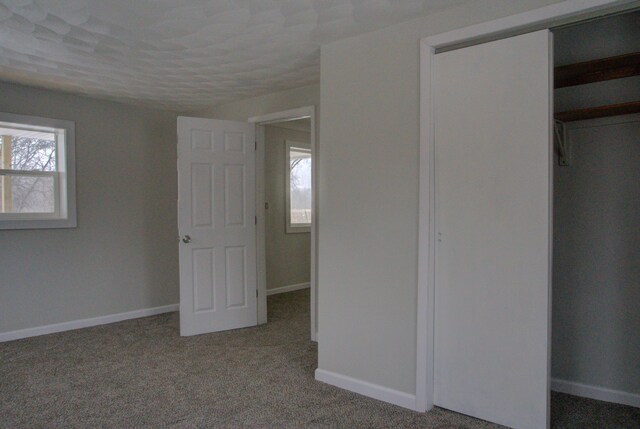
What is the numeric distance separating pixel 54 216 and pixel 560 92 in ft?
14.3

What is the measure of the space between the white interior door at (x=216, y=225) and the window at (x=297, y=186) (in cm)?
169

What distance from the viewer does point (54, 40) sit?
2797 mm

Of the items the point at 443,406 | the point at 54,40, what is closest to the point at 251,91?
the point at 54,40

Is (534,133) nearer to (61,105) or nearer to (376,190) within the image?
(376,190)

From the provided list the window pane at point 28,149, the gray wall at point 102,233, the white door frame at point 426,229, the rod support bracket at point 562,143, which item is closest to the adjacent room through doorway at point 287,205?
the gray wall at point 102,233

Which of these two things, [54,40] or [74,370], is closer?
[54,40]

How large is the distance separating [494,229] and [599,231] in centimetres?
83

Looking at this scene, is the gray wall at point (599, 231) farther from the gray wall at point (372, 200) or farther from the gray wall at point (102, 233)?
the gray wall at point (102, 233)

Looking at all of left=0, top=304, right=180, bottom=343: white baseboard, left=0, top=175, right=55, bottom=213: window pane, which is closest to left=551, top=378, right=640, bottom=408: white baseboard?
left=0, top=304, right=180, bottom=343: white baseboard

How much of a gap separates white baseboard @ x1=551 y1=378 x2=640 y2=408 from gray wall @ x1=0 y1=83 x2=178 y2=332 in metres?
3.92

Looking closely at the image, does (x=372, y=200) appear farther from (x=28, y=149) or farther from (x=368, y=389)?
(x=28, y=149)

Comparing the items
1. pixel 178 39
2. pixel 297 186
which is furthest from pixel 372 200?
pixel 297 186

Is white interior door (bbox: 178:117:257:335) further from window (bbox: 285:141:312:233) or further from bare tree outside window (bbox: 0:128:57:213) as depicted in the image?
window (bbox: 285:141:312:233)

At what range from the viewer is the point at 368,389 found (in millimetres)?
2717
